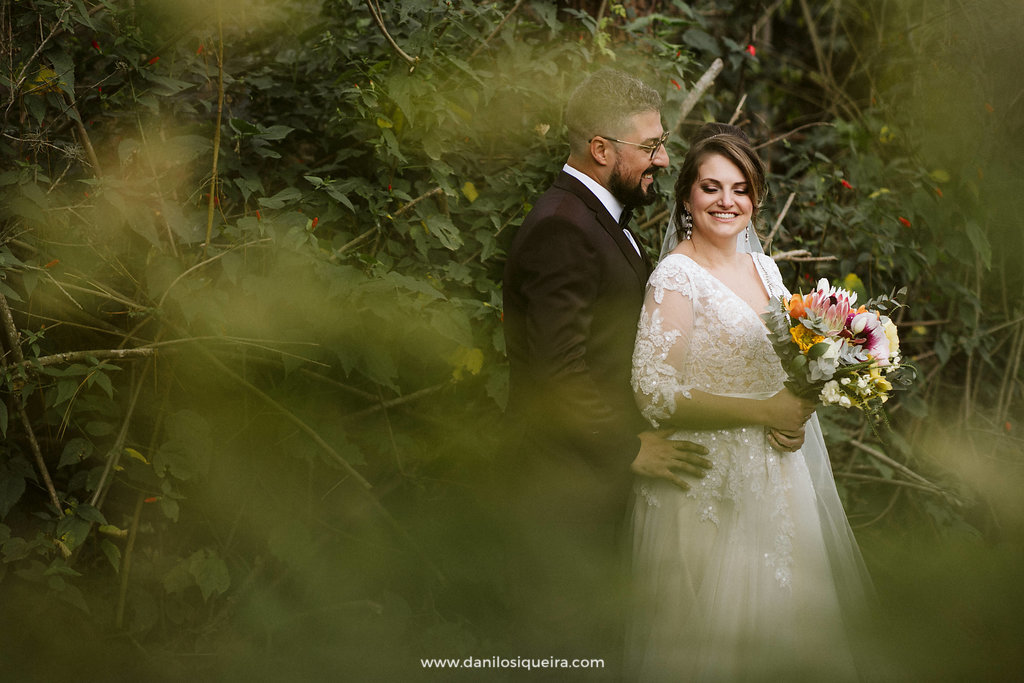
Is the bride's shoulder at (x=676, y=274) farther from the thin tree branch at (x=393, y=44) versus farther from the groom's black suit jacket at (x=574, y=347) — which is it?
the thin tree branch at (x=393, y=44)

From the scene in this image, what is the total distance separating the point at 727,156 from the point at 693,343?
0.59 metres

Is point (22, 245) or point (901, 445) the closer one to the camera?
point (22, 245)

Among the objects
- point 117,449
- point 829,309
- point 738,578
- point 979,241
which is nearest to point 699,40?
point 979,241

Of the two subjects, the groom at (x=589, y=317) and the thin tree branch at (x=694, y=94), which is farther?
the thin tree branch at (x=694, y=94)

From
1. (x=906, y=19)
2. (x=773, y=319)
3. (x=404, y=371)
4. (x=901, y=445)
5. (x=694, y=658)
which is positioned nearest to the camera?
(x=773, y=319)

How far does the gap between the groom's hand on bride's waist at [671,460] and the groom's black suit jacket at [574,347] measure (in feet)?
0.18

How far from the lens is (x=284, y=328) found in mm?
2713

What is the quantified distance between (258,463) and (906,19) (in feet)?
14.6

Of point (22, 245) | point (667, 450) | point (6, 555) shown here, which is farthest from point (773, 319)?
point (6, 555)

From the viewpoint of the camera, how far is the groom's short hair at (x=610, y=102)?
2480mm

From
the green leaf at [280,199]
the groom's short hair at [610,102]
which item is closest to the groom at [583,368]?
the groom's short hair at [610,102]

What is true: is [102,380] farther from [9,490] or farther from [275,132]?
[275,132]

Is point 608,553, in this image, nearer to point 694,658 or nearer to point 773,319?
point 694,658

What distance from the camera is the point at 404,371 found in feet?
10.2
